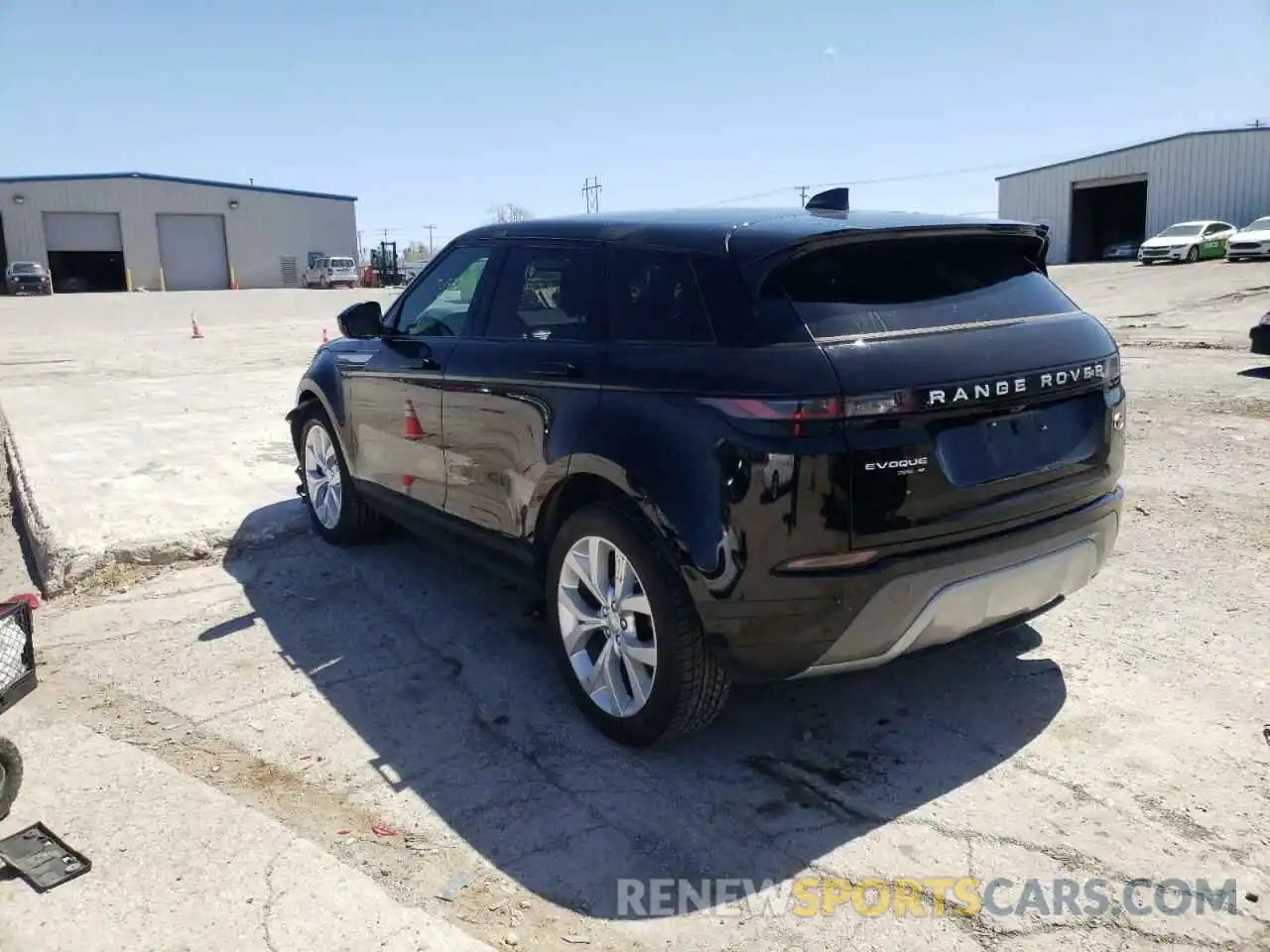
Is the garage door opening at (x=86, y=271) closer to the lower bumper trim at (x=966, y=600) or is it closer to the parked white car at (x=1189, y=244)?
the parked white car at (x=1189, y=244)

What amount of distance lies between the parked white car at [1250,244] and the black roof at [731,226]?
31780 millimetres

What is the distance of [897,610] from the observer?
294cm

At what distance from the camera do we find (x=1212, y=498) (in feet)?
19.3

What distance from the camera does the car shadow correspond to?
115 inches

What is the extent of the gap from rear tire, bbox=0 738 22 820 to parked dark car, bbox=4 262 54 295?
49.9 meters

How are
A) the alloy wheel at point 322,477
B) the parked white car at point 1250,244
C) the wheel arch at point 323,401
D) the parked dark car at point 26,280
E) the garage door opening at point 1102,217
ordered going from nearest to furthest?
1. the wheel arch at point 323,401
2. the alloy wheel at point 322,477
3. the parked white car at point 1250,244
4. the parked dark car at point 26,280
5. the garage door opening at point 1102,217

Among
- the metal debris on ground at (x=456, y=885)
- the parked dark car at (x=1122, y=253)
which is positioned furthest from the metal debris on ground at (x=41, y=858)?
the parked dark car at (x=1122, y=253)

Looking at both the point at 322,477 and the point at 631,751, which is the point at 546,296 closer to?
the point at 631,751

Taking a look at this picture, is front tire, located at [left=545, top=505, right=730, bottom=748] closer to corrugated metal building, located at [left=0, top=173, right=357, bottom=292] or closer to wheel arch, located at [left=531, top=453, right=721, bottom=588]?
wheel arch, located at [left=531, top=453, right=721, bottom=588]

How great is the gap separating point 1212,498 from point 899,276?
3791mm

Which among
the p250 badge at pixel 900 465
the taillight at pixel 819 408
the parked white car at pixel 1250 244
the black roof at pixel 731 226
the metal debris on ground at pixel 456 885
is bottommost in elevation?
the metal debris on ground at pixel 456 885

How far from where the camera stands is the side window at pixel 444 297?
14.5 ft

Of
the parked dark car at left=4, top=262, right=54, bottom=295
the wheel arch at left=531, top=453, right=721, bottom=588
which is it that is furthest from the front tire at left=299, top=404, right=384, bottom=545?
the parked dark car at left=4, top=262, right=54, bottom=295

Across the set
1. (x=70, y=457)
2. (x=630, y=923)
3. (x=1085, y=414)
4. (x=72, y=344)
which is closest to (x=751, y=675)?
(x=630, y=923)
